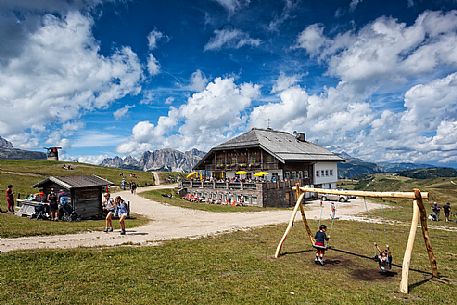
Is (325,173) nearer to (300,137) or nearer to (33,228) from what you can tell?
(300,137)

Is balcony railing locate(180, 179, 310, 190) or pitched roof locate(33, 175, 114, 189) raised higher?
pitched roof locate(33, 175, 114, 189)

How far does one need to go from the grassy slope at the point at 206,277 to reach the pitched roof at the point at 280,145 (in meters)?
31.0

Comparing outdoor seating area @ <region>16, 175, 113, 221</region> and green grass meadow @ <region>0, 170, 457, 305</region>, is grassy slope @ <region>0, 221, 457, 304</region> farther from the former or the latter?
outdoor seating area @ <region>16, 175, 113, 221</region>

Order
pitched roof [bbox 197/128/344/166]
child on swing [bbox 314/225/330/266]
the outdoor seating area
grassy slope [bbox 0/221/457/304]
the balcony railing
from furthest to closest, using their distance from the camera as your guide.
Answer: pitched roof [bbox 197/128/344/166] < the balcony railing < the outdoor seating area < child on swing [bbox 314/225/330/266] < grassy slope [bbox 0/221/457/304]

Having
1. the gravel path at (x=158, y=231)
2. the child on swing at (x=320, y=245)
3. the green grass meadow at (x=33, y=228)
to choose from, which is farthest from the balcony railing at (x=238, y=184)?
the child on swing at (x=320, y=245)

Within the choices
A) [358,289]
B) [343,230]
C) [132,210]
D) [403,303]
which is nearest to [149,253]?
[358,289]

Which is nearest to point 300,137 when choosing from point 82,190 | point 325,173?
point 325,173

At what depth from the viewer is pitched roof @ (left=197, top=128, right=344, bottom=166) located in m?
48.7

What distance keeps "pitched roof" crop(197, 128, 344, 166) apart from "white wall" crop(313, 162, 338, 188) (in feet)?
4.23

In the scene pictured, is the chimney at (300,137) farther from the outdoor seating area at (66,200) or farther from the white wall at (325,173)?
the outdoor seating area at (66,200)

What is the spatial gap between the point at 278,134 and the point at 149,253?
152 feet

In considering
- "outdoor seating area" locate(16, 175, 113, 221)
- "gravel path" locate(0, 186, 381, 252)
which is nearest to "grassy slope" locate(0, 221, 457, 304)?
"gravel path" locate(0, 186, 381, 252)

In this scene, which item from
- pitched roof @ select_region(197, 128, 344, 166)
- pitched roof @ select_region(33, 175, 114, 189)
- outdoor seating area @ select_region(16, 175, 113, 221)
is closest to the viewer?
outdoor seating area @ select_region(16, 175, 113, 221)

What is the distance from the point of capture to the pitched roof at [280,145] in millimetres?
48741
